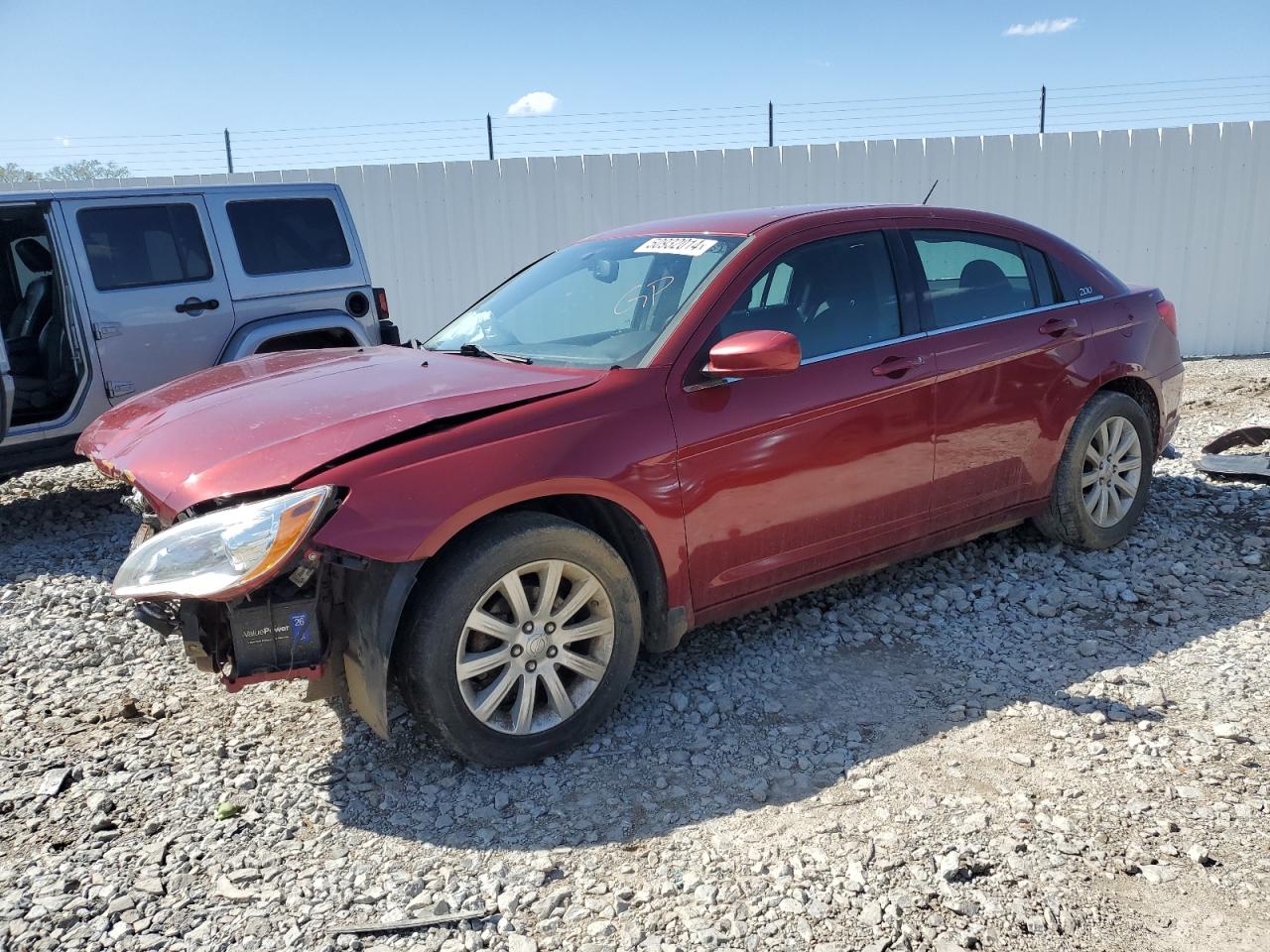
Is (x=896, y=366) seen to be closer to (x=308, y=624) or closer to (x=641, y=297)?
(x=641, y=297)

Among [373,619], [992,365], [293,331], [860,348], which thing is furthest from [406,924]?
[293,331]

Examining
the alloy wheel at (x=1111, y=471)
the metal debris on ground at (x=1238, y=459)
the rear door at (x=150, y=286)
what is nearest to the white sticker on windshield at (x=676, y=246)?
the alloy wheel at (x=1111, y=471)

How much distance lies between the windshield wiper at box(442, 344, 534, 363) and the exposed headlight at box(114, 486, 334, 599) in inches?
45.5

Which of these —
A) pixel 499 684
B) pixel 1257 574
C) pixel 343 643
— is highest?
pixel 343 643

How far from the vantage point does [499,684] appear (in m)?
3.14

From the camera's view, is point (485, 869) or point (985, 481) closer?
point (485, 869)

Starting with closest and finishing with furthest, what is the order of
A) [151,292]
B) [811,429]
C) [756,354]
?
[756,354], [811,429], [151,292]

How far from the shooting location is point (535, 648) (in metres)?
3.17

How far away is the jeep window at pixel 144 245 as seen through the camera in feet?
20.3

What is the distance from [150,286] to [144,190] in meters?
0.62

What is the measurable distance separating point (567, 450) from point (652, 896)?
1.33 m

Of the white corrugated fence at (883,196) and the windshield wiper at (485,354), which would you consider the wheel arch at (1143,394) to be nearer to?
the windshield wiper at (485,354)

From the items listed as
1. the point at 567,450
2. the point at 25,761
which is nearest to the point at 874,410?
the point at 567,450

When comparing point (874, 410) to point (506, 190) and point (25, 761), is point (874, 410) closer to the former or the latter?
point (25, 761)
